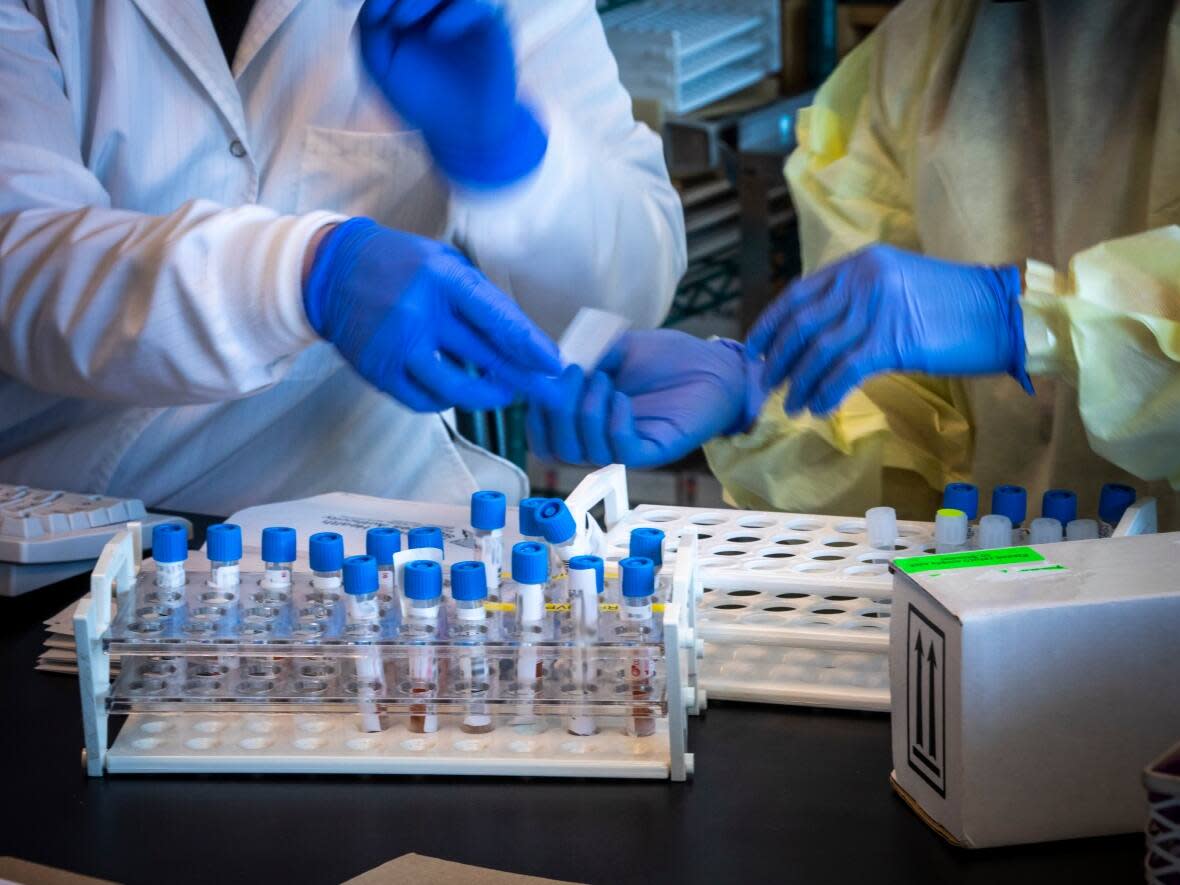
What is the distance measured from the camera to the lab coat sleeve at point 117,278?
147 centimetres

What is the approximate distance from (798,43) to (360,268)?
2299 millimetres

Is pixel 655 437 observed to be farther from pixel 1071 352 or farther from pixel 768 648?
pixel 1071 352

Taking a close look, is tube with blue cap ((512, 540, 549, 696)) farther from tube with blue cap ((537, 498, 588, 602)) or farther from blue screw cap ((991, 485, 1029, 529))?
blue screw cap ((991, 485, 1029, 529))

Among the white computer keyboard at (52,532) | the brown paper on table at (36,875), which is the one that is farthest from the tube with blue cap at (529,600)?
the white computer keyboard at (52,532)

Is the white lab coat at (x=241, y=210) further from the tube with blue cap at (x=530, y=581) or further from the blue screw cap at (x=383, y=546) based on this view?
the tube with blue cap at (x=530, y=581)

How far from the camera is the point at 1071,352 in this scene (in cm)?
119

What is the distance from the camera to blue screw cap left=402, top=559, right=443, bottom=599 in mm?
1029

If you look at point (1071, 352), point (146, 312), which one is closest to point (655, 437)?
point (1071, 352)

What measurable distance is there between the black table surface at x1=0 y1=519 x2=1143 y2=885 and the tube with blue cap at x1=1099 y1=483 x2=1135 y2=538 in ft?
0.94

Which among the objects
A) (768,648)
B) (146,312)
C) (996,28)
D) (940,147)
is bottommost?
(768,648)

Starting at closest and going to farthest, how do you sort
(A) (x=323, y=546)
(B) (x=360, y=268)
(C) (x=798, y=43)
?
(A) (x=323, y=546) < (B) (x=360, y=268) < (C) (x=798, y=43)

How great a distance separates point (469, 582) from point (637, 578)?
133mm

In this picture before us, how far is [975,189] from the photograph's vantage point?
1.58 meters

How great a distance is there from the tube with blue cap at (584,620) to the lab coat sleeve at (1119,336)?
1.58 feet
